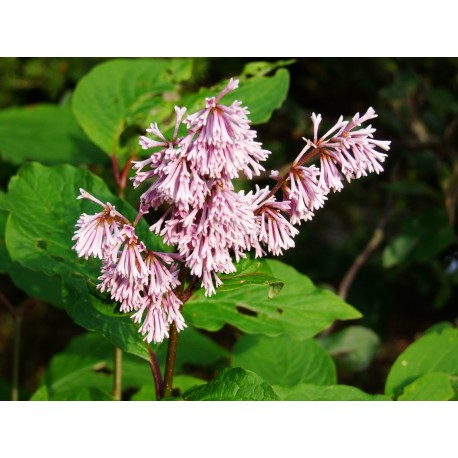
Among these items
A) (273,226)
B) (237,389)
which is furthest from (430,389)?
(273,226)

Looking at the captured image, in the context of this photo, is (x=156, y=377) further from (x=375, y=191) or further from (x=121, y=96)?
(x=375, y=191)

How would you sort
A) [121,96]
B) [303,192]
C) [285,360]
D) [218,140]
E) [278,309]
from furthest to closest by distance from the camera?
[121,96] < [285,360] < [278,309] < [303,192] < [218,140]

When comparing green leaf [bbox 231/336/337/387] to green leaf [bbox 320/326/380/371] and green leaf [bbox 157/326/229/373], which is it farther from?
green leaf [bbox 320/326/380/371]

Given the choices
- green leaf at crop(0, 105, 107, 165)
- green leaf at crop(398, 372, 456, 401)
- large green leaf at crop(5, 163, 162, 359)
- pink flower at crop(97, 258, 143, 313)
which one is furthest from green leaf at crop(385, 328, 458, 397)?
green leaf at crop(0, 105, 107, 165)

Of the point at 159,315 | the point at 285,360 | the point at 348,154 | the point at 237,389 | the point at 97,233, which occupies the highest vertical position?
the point at 348,154

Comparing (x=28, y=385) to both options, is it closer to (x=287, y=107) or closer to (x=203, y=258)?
(x=287, y=107)

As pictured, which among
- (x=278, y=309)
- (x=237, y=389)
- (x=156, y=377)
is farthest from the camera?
(x=278, y=309)

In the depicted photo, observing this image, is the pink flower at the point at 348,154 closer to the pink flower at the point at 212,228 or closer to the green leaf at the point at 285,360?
the pink flower at the point at 212,228
